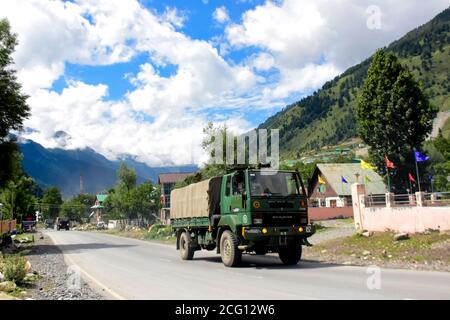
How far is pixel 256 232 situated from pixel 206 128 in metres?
32.0

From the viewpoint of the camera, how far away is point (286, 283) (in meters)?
10.9

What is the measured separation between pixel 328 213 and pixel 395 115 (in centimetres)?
1360

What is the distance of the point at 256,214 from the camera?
13969mm

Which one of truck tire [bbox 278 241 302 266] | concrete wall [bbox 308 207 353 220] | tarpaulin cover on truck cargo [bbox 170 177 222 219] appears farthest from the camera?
concrete wall [bbox 308 207 353 220]

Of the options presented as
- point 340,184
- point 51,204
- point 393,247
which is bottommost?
point 393,247

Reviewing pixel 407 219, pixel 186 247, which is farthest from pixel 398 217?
pixel 186 247

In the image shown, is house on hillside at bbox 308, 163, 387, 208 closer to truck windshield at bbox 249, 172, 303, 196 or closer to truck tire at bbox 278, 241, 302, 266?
truck tire at bbox 278, 241, 302, 266

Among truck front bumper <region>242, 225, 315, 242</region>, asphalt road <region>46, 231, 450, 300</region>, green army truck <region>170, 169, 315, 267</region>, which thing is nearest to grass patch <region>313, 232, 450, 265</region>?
asphalt road <region>46, 231, 450, 300</region>

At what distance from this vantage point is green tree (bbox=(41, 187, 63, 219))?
159 m

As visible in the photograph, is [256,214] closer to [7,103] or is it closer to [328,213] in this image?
[7,103]

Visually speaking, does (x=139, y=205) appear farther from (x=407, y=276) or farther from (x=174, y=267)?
(x=407, y=276)

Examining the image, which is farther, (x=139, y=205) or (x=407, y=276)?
(x=139, y=205)

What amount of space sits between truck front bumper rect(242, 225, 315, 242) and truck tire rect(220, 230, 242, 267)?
27.4 inches
